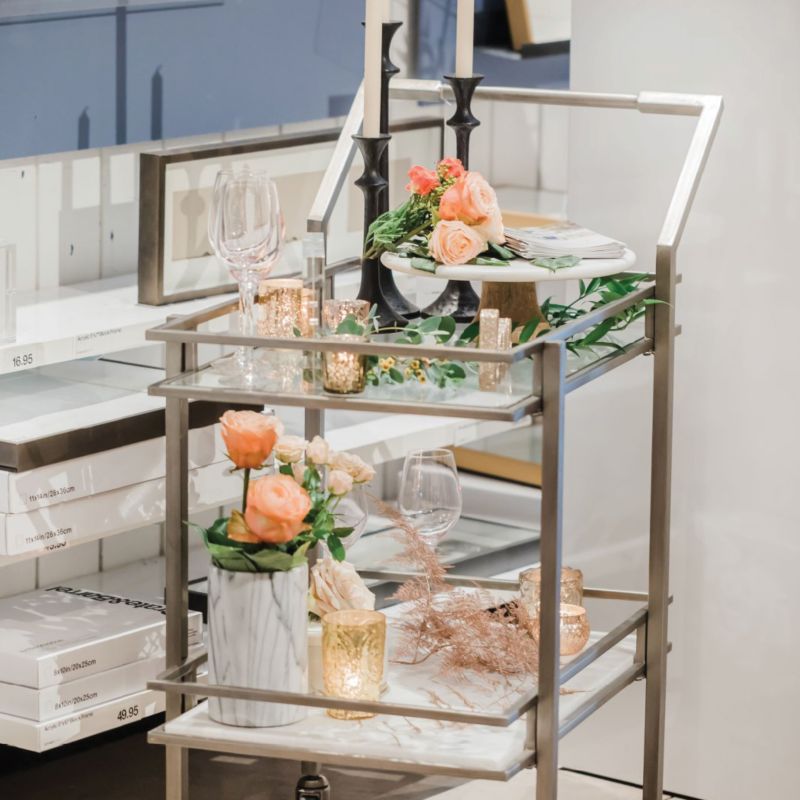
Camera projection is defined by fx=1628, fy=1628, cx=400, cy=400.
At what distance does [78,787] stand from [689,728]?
97cm

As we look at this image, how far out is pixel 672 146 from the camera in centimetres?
240


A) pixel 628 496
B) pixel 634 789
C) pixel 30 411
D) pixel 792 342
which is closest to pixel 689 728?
A: pixel 634 789

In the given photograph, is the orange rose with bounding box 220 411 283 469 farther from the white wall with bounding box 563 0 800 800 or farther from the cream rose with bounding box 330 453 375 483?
the white wall with bounding box 563 0 800 800

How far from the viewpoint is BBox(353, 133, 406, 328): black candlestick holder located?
1.93 m

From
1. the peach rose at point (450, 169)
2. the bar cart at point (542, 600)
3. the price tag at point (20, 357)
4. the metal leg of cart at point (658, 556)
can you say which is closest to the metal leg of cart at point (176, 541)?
the bar cart at point (542, 600)

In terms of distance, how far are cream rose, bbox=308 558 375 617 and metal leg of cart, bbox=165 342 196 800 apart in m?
0.16

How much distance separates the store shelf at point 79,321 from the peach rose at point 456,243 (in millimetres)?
607

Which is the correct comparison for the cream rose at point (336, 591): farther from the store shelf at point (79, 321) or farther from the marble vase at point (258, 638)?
the store shelf at point (79, 321)

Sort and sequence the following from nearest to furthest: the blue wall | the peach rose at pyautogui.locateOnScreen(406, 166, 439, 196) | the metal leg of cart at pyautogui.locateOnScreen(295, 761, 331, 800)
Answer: the peach rose at pyautogui.locateOnScreen(406, 166, 439, 196) → the metal leg of cart at pyautogui.locateOnScreen(295, 761, 331, 800) → the blue wall

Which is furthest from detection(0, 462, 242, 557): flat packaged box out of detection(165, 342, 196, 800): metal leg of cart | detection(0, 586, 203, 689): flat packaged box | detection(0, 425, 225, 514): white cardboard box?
detection(165, 342, 196, 800): metal leg of cart

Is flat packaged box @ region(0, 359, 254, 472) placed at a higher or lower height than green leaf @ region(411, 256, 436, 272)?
lower

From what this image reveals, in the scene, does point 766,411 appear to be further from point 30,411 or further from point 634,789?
point 30,411

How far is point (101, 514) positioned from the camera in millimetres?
2297

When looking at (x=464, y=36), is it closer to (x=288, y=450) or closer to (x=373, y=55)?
(x=373, y=55)
